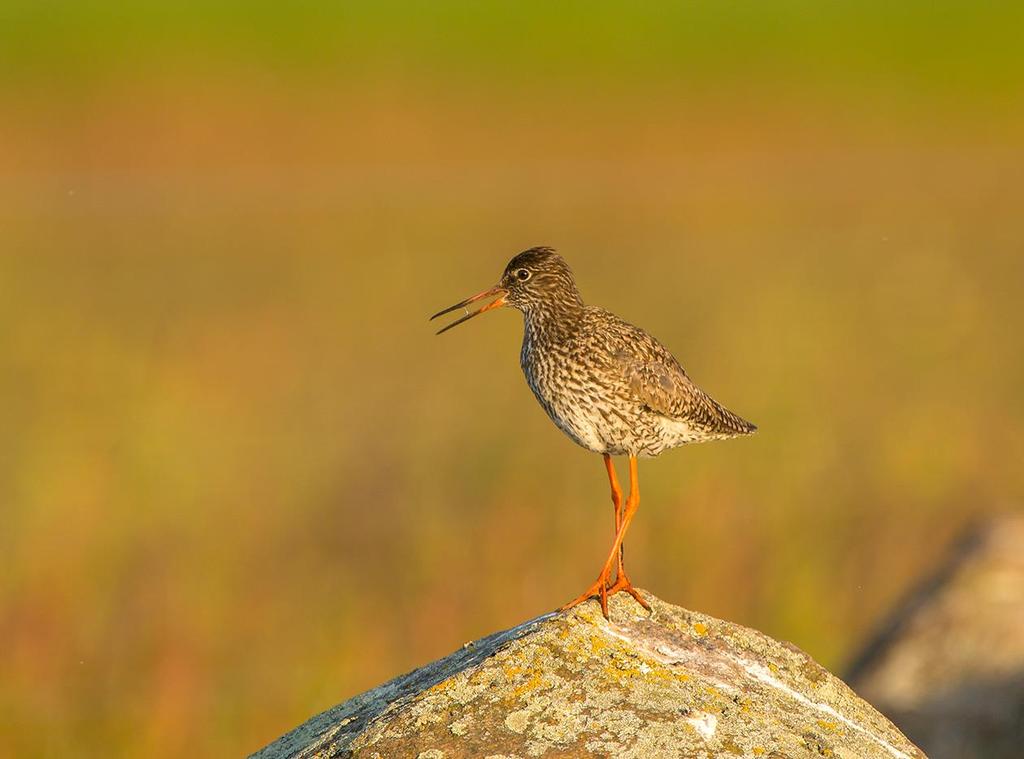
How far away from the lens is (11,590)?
10.5m

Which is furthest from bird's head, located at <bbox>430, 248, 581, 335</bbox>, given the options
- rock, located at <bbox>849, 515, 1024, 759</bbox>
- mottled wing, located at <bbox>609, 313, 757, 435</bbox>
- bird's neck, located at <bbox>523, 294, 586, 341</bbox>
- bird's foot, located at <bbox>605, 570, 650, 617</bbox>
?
rock, located at <bbox>849, 515, 1024, 759</bbox>

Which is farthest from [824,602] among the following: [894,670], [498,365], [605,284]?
[605,284]

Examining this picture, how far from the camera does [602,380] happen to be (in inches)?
252

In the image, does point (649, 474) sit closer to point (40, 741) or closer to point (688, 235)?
point (40, 741)

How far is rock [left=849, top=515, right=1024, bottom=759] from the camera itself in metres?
7.05

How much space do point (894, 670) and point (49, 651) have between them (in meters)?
4.99

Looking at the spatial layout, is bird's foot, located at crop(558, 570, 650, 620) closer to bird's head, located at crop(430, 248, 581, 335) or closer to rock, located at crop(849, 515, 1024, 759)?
bird's head, located at crop(430, 248, 581, 335)

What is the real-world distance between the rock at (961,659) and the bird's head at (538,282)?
2240mm

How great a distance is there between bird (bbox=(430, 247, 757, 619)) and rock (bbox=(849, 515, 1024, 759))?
1443 millimetres

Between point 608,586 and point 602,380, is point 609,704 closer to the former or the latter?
point 608,586

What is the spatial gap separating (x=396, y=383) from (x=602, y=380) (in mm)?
10838

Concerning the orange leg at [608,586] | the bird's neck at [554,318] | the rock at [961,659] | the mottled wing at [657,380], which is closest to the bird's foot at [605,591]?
the orange leg at [608,586]

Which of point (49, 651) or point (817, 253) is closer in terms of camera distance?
point (49, 651)

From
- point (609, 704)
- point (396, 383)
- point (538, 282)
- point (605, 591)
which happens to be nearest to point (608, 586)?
point (605, 591)
